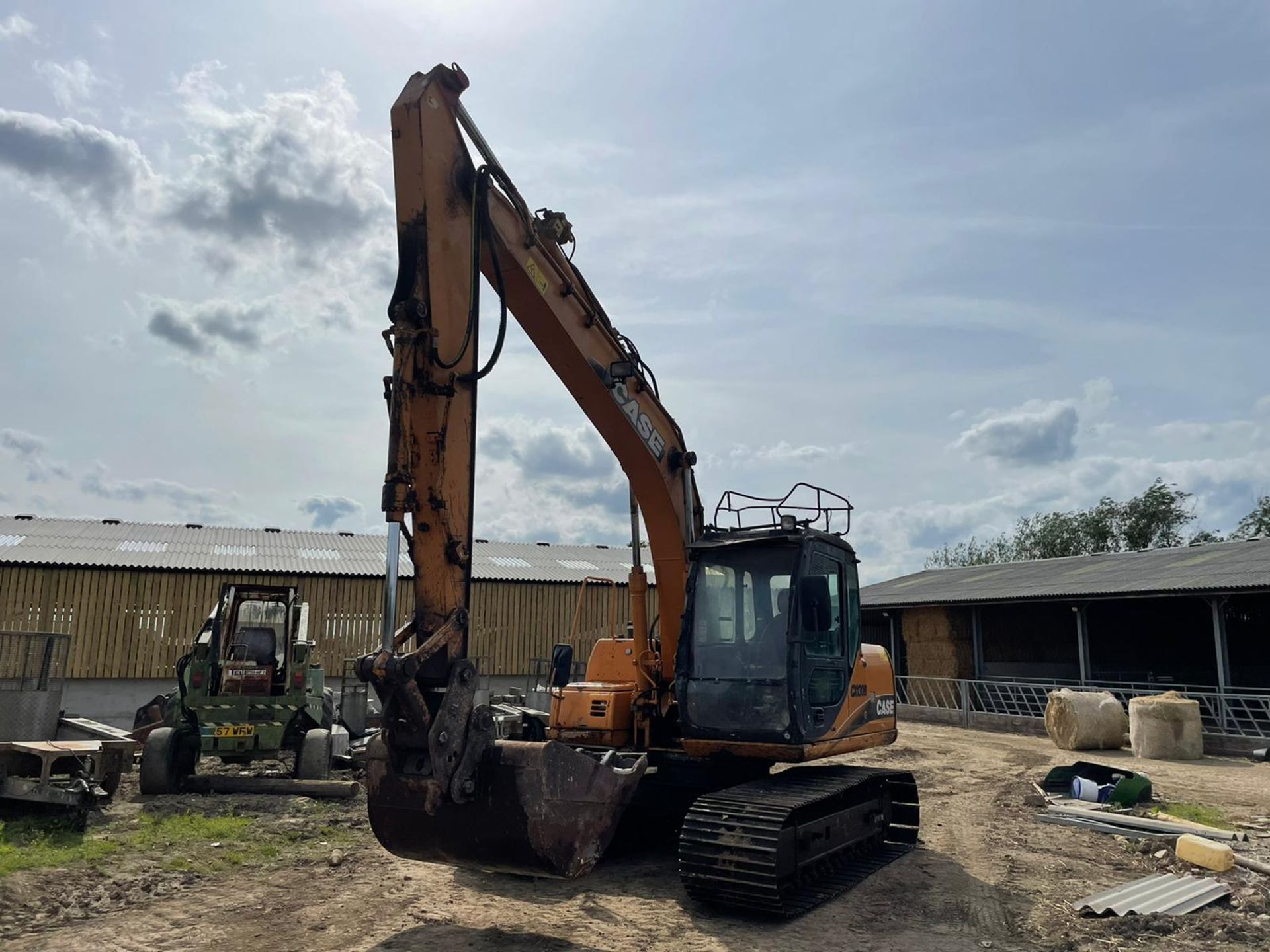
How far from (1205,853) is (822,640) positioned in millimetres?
3516

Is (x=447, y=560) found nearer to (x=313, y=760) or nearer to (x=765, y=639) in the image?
(x=765, y=639)

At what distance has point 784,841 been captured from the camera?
256 inches

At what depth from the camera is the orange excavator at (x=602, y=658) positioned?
5801 mm

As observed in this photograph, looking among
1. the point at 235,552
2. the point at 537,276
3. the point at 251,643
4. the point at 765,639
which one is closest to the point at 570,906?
the point at 765,639

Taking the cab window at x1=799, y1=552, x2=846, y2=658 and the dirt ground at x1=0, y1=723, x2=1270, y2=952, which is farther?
the cab window at x1=799, y1=552, x2=846, y2=658

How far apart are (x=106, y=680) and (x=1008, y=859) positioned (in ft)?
57.4

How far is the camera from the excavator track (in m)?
6.31

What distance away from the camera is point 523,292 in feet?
24.4

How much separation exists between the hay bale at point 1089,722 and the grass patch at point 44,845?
14.6m

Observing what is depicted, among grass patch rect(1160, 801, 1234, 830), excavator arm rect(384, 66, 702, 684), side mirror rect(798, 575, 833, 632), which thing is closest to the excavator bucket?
excavator arm rect(384, 66, 702, 684)

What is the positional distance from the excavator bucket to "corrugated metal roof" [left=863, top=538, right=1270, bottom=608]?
49.9 feet

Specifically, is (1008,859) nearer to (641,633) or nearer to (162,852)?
(641,633)

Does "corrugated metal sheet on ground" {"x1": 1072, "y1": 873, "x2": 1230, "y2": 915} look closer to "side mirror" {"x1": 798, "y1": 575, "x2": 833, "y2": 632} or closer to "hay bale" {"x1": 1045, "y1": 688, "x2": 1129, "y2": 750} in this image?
"side mirror" {"x1": 798, "y1": 575, "x2": 833, "y2": 632}

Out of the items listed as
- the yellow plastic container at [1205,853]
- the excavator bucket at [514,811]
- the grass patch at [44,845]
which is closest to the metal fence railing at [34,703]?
the grass patch at [44,845]
